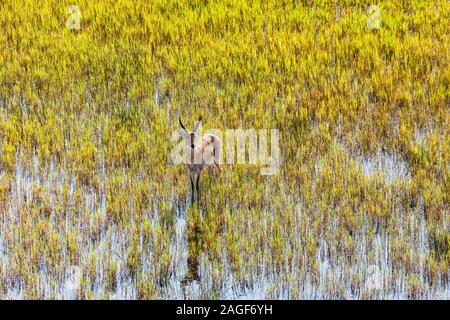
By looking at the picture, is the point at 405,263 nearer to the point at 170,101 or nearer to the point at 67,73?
the point at 170,101

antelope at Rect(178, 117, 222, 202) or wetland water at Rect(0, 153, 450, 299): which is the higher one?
antelope at Rect(178, 117, 222, 202)

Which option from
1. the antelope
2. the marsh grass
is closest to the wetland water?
the marsh grass

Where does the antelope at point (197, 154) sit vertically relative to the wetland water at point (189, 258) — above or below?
above

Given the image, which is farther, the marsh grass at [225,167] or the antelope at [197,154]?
the antelope at [197,154]

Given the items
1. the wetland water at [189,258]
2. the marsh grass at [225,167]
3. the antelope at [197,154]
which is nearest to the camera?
the wetland water at [189,258]

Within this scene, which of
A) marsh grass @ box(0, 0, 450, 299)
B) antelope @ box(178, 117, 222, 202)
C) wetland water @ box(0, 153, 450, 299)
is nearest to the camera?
wetland water @ box(0, 153, 450, 299)

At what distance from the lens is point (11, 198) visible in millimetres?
5461

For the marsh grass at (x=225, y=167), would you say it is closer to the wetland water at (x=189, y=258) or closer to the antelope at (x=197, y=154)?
the wetland water at (x=189, y=258)

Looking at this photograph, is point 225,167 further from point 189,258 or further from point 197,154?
point 189,258

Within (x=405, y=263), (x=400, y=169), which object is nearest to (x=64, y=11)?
(x=400, y=169)

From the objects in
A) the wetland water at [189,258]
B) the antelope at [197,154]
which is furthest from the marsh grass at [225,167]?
the antelope at [197,154]

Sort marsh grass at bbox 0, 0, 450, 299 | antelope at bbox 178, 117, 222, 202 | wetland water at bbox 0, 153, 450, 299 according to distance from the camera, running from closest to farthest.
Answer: wetland water at bbox 0, 153, 450, 299, marsh grass at bbox 0, 0, 450, 299, antelope at bbox 178, 117, 222, 202

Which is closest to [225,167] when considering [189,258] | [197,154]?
[197,154]

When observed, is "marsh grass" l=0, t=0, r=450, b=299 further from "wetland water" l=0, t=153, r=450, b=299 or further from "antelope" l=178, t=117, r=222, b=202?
"antelope" l=178, t=117, r=222, b=202
